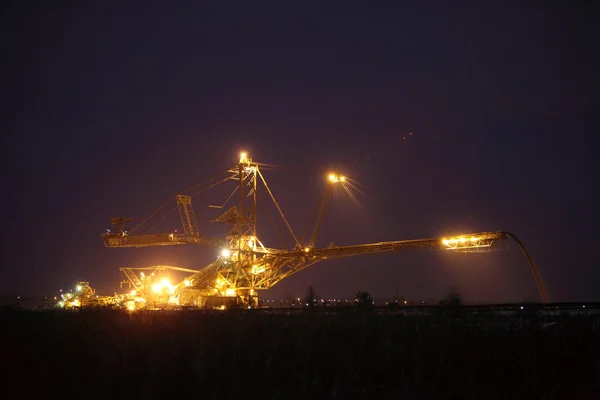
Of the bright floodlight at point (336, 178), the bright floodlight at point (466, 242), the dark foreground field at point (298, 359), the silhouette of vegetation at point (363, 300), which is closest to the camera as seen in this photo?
the dark foreground field at point (298, 359)

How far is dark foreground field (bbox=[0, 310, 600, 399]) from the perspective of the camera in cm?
1519

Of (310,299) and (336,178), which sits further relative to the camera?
(336,178)

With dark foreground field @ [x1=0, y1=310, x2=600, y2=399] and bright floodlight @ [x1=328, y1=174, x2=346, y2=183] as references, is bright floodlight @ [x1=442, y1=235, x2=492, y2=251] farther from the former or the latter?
dark foreground field @ [x1=0, y1=310, x2=600, y2=399]

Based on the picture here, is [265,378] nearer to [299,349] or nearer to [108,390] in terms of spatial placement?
[299,349]

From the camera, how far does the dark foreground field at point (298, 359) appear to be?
49.8ft

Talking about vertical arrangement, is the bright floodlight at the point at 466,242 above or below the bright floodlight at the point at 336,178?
below

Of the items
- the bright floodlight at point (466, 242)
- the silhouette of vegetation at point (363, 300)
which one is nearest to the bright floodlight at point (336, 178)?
the bright floodlight at point (466, 242)

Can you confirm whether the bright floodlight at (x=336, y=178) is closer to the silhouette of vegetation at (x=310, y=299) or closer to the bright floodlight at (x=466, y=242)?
the bright floodlight at (x=466, y=242)

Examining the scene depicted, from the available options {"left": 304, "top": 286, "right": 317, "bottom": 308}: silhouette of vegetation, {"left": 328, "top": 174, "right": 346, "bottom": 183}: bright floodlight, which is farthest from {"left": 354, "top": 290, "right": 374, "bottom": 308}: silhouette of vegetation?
{"left": 328, "top": 174, "right": 346, "bottom": 183}: bright floodlight

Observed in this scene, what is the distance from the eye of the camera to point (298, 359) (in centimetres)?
1633

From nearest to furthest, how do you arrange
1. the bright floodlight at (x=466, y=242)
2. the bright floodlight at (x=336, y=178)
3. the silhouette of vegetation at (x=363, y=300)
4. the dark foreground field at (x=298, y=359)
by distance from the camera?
the dark foreground field at (x=298, y=359), the silhouette of vegetation at (x=363, y=300), the bright floodlight at (x=466, y=242), the bright floodlight at (x=336, y=178)

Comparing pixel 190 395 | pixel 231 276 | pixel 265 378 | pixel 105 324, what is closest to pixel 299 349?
pixel 265 378

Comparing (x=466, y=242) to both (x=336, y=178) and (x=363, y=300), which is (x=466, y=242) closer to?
(x=336, y=178)

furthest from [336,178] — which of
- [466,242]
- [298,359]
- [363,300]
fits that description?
[298,359]
